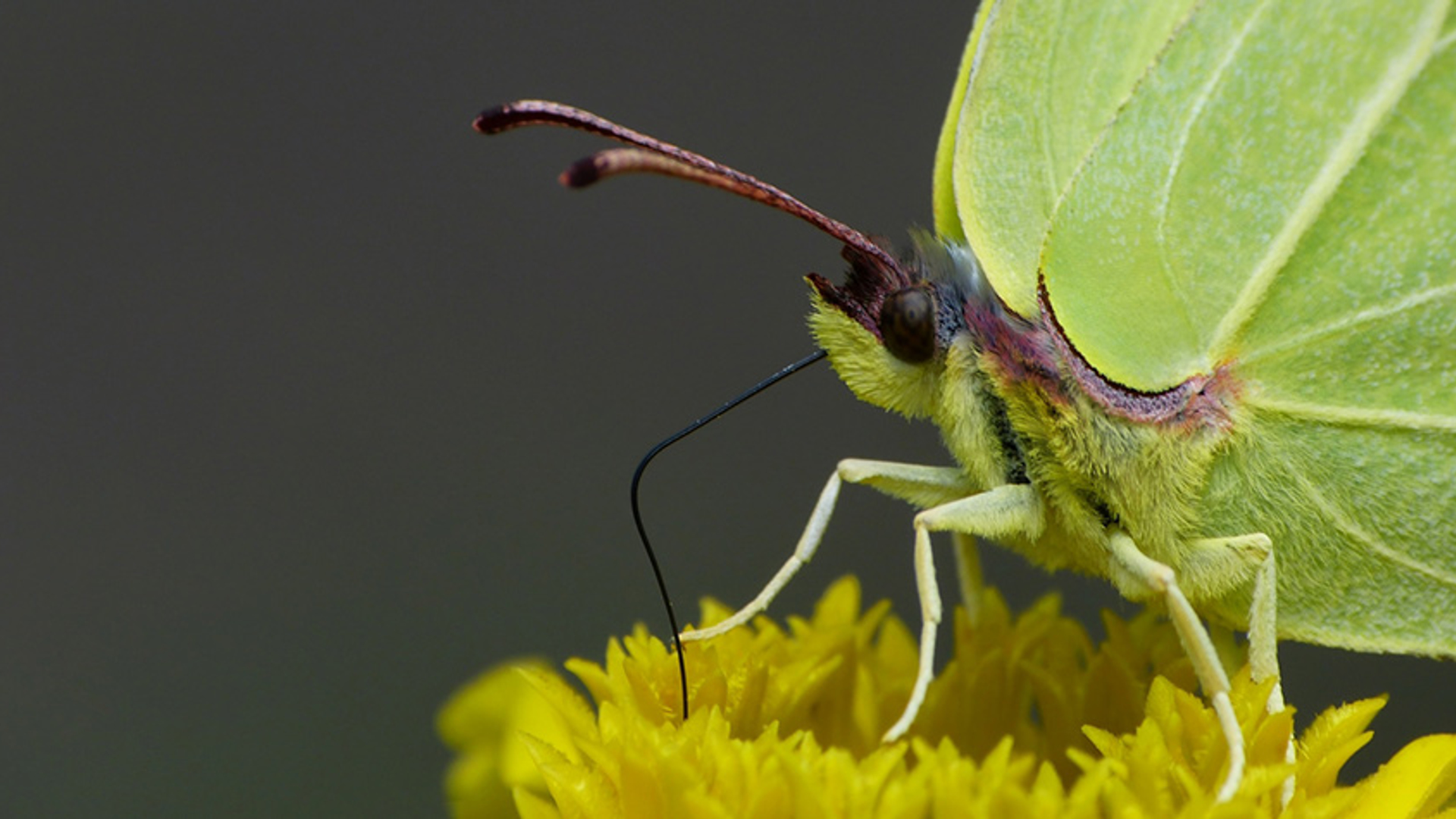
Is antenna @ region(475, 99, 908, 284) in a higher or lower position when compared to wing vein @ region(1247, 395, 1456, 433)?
higher

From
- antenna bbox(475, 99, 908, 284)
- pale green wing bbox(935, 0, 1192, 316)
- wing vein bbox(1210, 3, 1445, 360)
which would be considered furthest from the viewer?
pale green wing bbox(935, 0, 1192, 316)

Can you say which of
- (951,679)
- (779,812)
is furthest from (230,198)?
(779,812)

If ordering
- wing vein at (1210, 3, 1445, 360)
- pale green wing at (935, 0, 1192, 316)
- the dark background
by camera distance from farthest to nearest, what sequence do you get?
the dark background → pale green wing at (935, 0, 1192, 316) → wing vein at (1210, 3, 1445, 360)

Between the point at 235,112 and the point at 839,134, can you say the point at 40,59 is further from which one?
the point at 839,134

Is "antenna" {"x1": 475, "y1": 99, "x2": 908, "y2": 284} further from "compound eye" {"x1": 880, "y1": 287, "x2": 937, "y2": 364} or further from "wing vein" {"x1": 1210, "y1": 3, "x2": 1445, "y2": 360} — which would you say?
"wing vein" {"x1": 1210, "y1": 3, "x2": 1445, "y2": 360}

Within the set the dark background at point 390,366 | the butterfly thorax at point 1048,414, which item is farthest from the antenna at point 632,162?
the dark background at point 390,366

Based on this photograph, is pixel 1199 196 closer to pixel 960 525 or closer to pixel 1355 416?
pixel 1355 416

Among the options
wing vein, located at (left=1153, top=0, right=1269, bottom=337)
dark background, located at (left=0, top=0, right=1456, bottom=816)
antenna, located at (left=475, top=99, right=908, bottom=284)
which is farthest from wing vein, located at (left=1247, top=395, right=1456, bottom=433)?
dark background, located at (left=0, top=0, right=1456, bottom=816)
